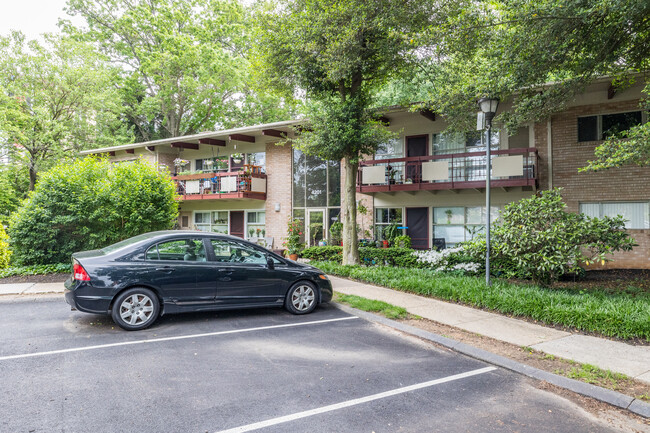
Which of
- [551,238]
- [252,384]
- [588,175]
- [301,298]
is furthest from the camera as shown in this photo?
[588,175]

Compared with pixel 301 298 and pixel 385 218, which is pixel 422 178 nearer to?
pixel 385 218

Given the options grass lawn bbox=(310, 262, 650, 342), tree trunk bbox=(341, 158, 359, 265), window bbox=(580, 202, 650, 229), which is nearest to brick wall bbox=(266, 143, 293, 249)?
tree trunk bbox=(341, 158, 359, 265)

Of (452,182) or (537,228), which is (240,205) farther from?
(537,228)

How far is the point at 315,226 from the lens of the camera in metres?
17.7

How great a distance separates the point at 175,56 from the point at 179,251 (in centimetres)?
2409

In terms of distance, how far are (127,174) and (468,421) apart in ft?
35.5

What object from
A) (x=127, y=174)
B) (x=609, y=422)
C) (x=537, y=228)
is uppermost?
(x=127, y=174)

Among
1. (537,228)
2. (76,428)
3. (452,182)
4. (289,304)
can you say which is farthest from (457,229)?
(76,428)

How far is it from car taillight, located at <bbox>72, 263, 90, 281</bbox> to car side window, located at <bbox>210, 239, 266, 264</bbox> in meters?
1.89

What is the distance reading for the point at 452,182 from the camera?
13297 millimetres

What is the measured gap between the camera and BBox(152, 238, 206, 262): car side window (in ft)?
20.7

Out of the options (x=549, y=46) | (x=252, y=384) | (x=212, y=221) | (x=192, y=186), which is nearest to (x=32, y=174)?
(x=192, y=186)

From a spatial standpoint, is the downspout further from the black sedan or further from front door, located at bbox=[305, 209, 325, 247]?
the black sedan

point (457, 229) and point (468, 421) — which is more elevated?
point (457, 229)
